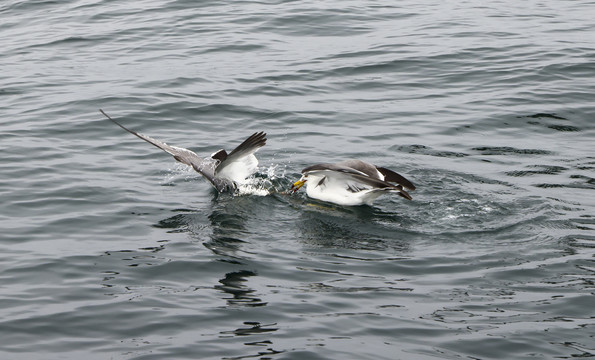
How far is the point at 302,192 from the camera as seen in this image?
39.3ft

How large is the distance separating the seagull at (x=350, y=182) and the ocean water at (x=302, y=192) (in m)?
0.20

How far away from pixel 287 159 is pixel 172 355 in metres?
6.14

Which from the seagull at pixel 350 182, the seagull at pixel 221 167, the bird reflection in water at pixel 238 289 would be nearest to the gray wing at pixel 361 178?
the seagull at pixel 350 182

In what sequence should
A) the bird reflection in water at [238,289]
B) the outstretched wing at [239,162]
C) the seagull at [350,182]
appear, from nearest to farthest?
the bird reflection in water at [238,289], the seagull at [350,182], the outstretched wing at [239,162]

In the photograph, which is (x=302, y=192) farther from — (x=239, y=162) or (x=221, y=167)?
(x=221, y=167)

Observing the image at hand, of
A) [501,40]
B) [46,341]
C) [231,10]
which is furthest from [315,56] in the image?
[46,341]

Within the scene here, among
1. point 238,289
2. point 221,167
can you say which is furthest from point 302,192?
point 238,289

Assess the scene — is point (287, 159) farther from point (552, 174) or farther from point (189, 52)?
point (189, 52)

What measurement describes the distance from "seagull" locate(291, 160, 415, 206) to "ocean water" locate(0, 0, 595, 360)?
0.20 m

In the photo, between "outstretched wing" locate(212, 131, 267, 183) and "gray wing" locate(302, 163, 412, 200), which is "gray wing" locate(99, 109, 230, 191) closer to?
"outstretched wing" locate(212, 131, 267, 183)

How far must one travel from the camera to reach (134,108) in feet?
50.6

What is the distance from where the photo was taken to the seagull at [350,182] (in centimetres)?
1052

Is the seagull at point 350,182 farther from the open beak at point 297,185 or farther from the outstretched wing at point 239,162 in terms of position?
the outstretched wing at point 239,162

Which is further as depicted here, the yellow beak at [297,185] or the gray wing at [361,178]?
the yellow beak at [297,185]
